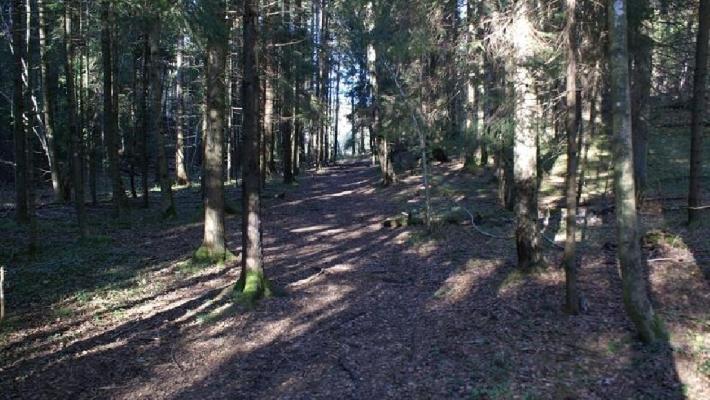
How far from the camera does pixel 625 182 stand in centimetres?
716

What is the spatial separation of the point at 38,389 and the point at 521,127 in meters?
8.66

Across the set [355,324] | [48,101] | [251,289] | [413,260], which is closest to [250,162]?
[251,289]

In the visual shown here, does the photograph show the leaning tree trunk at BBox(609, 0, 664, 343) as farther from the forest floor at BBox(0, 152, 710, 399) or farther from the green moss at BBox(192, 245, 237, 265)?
the green moss at BBox(192, 245, 237, 265)

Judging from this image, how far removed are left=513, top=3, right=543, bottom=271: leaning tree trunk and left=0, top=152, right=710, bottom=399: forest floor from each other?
0.53 meters

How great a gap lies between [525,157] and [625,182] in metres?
3.03

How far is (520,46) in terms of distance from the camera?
949cm

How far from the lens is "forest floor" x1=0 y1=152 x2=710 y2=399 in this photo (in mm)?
6773

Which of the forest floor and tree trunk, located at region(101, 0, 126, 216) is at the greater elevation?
tree trunk, located at region(101, 0, 126, 216)

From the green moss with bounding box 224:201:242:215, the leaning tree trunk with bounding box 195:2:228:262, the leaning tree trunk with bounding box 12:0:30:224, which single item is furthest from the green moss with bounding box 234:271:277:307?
the green moss with bounding box 224:201:242:215

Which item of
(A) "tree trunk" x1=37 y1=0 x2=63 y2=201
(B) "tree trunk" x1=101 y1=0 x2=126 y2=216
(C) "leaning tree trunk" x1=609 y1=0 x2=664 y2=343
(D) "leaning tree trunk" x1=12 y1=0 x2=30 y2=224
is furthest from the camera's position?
(B) "tree trunk" x1=101 y1=0 x2=126 y2=216

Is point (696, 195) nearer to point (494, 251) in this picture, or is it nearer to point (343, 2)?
point (494, 251)

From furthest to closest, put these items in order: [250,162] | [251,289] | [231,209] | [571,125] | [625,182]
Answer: [231,209] < [251,289] < [250,162] < [571,125] < [625,182]

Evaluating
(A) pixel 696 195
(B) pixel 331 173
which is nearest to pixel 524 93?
(A) pixel 696 195

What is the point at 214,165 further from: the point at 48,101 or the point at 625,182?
the point at 625,182
